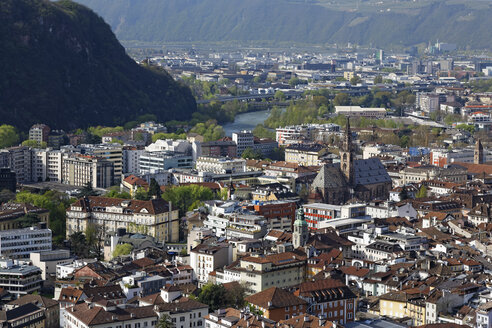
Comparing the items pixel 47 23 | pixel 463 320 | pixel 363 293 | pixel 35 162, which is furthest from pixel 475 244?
pixel 47 23

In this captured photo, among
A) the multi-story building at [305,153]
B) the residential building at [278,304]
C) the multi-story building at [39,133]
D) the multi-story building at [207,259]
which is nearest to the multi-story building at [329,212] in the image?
the multi-story building at [207,259]

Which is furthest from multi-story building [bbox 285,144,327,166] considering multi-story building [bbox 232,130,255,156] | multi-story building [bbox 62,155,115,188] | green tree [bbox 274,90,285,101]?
green tree [bbox 274,90,285,101]

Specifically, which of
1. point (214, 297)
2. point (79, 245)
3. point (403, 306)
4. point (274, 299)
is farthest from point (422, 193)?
point (274, 299)

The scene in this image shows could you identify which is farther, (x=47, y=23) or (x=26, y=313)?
(x=47, y=23)

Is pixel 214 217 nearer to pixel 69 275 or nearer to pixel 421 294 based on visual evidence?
pixel 69 275

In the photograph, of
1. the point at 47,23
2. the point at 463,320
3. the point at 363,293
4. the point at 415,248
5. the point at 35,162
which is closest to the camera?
the point at 463,320

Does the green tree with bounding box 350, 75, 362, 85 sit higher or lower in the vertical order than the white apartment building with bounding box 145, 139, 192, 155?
lower

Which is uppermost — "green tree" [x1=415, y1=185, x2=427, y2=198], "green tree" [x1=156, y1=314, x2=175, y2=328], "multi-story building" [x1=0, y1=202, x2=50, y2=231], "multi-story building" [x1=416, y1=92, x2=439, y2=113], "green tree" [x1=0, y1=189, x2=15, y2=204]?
"green tree" [x1=156, y1=314, x2=175, y2=328]

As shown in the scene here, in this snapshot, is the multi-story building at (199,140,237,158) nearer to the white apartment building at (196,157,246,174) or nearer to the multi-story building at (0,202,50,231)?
the white apartment building at (196,157,246,174)
